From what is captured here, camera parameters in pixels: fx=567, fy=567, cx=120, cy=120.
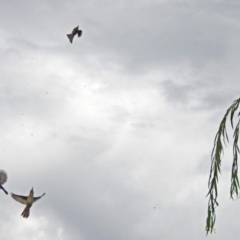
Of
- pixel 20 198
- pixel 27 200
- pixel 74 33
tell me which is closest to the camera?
pixel 27 200

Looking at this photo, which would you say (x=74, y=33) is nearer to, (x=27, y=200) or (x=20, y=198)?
(x=20, y=198)

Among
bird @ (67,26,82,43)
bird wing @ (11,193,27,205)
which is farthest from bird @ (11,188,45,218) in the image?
bird @ (67,26,82,43)

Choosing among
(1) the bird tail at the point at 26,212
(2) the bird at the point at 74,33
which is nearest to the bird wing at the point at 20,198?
(1) the bird tail at the point at 26,212

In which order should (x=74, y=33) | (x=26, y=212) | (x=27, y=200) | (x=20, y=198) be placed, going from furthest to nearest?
1. (x=74, y=33)
2. (x=20, y=198)
3. (x=27, y=200)
4. (x=26, y=212)

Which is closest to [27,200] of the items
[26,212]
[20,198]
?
[26,212]

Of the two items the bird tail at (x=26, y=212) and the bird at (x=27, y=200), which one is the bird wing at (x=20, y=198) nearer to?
the bird at (x=27, y=200)

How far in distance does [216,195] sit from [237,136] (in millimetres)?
982

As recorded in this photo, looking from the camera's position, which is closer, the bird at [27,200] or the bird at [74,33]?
the bird at [27,200]

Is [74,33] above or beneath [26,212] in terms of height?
above

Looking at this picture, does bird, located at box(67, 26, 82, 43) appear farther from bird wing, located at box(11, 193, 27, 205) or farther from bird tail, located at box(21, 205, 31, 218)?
bird tail, located at box(21, 205, 31, 218)

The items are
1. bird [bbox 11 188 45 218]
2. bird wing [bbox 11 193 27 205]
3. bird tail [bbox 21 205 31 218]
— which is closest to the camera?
bird tail [bbox 21 205 31 218]

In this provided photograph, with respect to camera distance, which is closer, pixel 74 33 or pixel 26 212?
pixel 26 212

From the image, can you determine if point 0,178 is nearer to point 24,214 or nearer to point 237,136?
point 24,214

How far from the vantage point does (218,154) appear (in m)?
8.33
